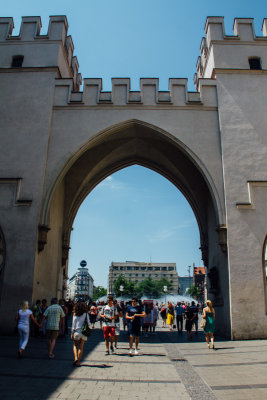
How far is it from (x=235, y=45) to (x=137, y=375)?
15136 mm

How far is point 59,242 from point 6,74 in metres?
8.73

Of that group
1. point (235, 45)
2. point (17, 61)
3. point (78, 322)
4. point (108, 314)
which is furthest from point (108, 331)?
point (235, 45)

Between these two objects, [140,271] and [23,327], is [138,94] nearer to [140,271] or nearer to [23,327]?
[23,327]

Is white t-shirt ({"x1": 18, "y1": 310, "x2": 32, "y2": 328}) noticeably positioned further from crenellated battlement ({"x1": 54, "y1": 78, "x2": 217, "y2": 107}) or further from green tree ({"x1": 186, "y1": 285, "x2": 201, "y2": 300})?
green tree ({"x1": 186, "y1": 285, "x2": 201, "y2": 300})

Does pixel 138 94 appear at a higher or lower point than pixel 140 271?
higher

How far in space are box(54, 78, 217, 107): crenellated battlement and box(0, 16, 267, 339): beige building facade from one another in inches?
1.9

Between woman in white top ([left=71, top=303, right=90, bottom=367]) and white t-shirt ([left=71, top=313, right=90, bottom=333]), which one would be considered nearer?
woman in white top ([left=71, top=303, right=90, bottom=367])

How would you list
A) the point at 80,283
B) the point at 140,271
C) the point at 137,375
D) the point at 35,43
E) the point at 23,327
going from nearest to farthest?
the point at 137,375 < the point at 23,327 < the point at 35,43 < the point at 140,271 < the point at 80,283

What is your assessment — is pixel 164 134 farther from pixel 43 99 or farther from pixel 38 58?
pixel 38 58

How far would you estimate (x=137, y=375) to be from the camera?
6090 millimetres

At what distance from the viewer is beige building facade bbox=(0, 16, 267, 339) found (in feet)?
41.3

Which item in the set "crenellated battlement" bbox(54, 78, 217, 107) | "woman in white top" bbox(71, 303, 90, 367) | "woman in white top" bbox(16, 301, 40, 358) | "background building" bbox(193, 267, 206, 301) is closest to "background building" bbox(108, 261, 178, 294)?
"background building" bbox(193, 267, 206, 301)

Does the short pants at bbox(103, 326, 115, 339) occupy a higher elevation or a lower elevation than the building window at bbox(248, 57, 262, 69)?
lower

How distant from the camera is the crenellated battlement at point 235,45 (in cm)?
1555
